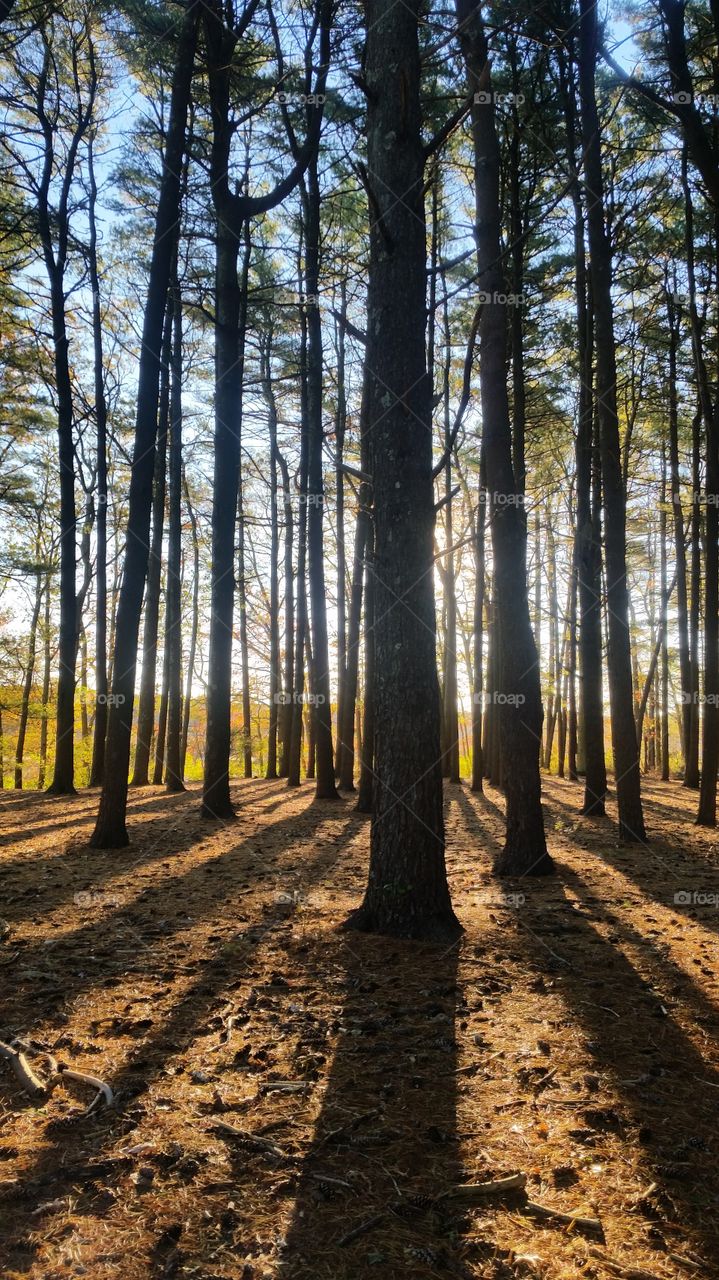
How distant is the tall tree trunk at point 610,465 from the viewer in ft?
29.3

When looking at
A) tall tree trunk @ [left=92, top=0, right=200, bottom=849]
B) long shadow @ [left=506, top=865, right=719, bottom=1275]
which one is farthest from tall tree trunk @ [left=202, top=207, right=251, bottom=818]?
long shadow @ [left=506, top=865, right=719, bottom=1275]

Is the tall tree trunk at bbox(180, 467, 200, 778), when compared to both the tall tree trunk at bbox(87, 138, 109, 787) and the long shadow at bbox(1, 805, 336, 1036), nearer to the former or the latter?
the tall tree trunk at bbox(87, 138, 109, 787)

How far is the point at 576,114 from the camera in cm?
1034

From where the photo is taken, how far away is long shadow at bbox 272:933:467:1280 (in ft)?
6.29

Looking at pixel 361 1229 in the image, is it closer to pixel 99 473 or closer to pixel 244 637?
pixel 99 473

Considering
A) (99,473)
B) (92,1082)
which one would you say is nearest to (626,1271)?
(92,1082)

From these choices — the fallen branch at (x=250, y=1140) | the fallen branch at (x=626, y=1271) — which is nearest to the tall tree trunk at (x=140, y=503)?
the fallen branch at (x=250, y=1140)

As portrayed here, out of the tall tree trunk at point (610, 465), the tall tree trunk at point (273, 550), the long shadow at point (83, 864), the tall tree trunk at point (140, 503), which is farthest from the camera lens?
the tall tree trunk at point (273, 550)

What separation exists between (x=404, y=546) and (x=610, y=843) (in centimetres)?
604

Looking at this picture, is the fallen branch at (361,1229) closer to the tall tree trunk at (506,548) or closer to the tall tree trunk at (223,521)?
the tall tree trunk at (506,548)

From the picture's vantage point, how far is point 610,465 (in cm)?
934

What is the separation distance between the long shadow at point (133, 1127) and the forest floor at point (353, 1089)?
0.4 inches

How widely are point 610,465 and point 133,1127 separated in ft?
29.5

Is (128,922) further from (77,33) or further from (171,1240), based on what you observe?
(77,33)
